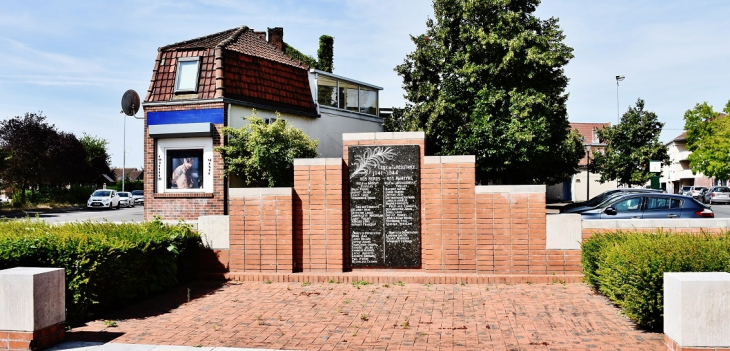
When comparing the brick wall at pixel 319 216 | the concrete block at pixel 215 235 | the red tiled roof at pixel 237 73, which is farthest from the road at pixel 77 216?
the brick wall at pixel 319 216

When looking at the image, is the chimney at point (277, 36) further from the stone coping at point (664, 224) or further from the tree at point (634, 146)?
the tree at point (634, 146)

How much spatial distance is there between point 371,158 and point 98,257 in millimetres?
5062

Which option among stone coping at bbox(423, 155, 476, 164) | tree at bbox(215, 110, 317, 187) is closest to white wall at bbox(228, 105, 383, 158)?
tree at bbox(215, 110, 317, 187)

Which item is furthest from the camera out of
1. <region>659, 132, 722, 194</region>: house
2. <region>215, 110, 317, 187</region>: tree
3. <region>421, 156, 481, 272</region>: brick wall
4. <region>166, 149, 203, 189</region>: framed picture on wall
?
<region>659, 132, 722, 194</region>: house

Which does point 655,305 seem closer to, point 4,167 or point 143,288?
point 143,288

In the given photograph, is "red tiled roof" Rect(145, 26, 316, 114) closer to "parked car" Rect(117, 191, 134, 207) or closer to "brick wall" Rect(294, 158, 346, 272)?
"brick wall" Rect(294, 158, 346, 272)

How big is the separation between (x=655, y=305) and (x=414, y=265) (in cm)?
476

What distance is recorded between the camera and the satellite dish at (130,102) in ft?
70.8

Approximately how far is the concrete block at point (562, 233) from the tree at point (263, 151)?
1005 centimetres

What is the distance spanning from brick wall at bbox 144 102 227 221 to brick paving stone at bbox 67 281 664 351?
9560mm

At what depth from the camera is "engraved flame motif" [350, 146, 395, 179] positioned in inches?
432

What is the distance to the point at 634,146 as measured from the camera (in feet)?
114

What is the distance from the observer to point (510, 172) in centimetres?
2458

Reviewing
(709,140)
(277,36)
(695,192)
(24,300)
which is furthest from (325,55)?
(695,192)
